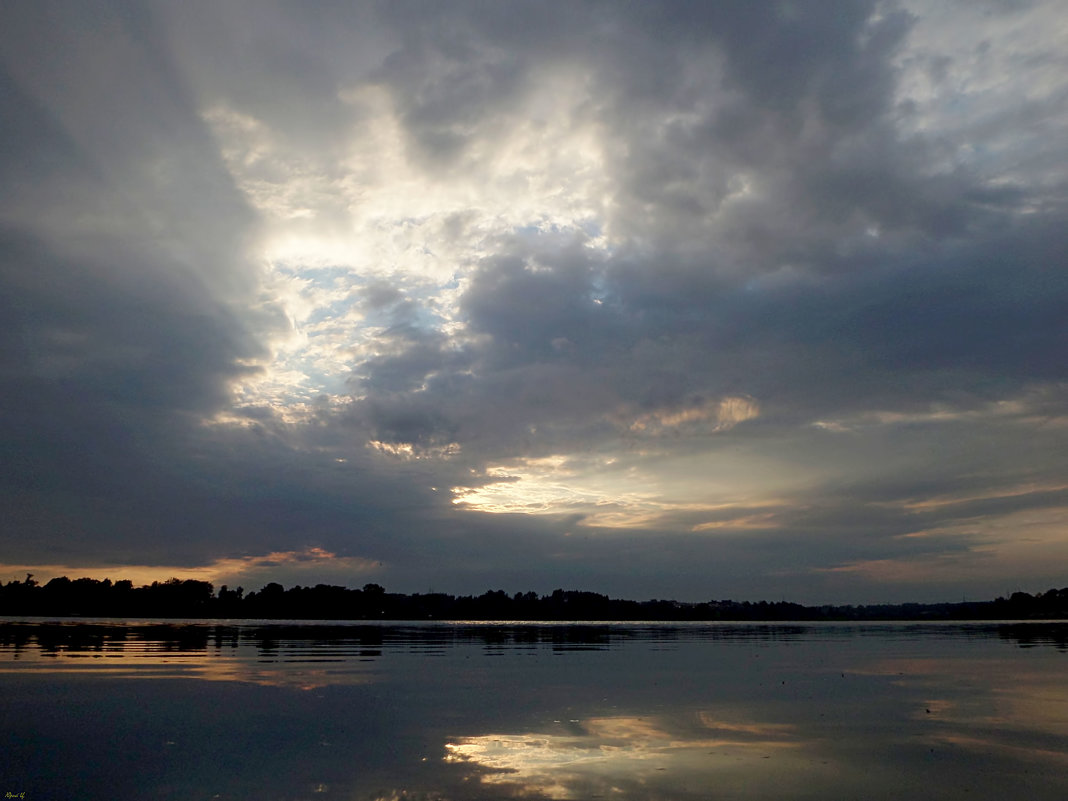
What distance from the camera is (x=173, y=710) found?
2072 cm

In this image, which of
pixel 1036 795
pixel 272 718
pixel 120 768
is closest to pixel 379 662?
pixel 272 718

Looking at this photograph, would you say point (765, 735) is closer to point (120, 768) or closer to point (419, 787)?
point (419, 787)

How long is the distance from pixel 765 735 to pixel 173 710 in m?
17.5

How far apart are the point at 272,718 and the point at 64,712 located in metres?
6.14

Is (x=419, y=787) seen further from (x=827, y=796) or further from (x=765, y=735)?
(x=765, y=735)

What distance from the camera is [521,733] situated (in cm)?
1784

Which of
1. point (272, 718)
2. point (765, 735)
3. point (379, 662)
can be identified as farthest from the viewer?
point (379, 662)

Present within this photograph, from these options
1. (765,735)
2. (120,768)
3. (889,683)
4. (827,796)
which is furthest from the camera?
(889,683)

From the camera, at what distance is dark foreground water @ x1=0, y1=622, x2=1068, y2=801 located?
13.0 metres

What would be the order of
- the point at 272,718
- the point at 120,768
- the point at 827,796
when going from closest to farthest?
the point at 827,796 → the point at 120,768 → the point at 272,718

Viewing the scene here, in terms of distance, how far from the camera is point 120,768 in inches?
552

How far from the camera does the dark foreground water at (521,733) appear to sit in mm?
12992

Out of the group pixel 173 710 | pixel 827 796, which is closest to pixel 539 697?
pixel 173 710

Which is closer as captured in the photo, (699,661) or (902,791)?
(902,791)
